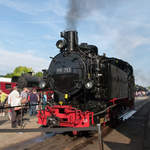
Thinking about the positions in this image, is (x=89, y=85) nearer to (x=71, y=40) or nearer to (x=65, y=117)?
(x=65, y=117)

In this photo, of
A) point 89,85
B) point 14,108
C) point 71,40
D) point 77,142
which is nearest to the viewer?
point 77,142

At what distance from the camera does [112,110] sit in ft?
27.4

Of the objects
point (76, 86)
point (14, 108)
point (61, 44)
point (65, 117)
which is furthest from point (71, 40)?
point (14, 108)

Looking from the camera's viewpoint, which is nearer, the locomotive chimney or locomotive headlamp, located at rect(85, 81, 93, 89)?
locomotive headlamp, located at rect(85, 81, 93, 89)

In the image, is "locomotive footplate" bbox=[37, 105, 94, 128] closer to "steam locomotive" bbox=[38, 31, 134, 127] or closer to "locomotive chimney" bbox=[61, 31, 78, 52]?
"steam locomotive" bbox=[38, 31, 134, 127]

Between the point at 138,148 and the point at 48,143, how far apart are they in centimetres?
262

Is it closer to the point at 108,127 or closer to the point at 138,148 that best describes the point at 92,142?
the point at 138,148

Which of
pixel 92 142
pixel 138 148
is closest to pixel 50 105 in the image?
pixel 92 142

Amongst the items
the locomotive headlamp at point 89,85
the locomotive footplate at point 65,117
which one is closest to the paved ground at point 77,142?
the locomotive footplate at point 65,117

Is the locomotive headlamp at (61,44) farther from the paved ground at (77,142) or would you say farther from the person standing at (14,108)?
the paved ground at (77,142)

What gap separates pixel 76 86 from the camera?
697cm

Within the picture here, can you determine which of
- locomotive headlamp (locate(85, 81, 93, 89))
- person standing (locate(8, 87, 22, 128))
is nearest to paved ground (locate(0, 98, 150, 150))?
person standing (locate(8, 87, 22, 128))

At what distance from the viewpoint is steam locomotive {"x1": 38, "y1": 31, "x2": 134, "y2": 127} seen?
6.59 m

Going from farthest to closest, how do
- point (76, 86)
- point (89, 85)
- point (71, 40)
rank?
1. point (71, 40)
2. point (76, 86)
3. point (89, 85)
